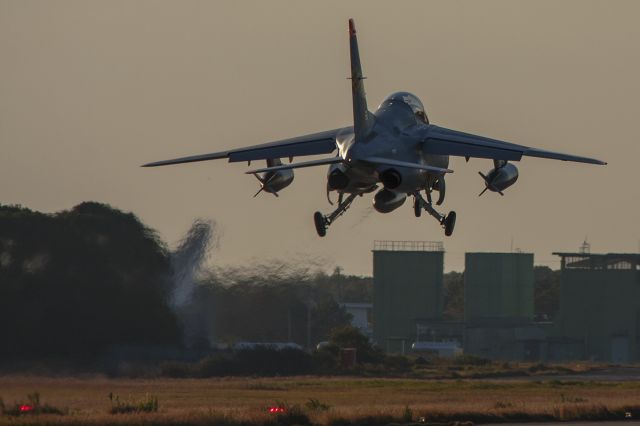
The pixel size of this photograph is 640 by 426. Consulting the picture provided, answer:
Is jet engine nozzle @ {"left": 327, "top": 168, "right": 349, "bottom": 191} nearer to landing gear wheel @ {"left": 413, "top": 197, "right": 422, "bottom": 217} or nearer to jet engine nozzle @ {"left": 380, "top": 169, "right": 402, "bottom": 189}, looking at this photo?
jet engine nozzle @ {"left": 380, "top": 169, "right": 402, "bottom": 189}

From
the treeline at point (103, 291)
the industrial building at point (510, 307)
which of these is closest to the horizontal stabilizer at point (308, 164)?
the treeline at point (103, 291)

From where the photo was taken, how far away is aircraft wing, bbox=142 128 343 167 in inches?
2106

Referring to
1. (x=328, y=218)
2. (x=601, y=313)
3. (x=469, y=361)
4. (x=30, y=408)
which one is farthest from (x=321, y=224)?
(x=601, y=313)

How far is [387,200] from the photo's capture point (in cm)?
5075

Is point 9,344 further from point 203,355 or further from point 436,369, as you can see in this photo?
point 436,369

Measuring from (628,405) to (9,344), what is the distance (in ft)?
79.0

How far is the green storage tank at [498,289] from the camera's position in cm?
13888

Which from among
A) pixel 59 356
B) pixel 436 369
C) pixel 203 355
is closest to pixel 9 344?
pixel 59 356

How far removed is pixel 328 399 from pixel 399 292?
65.8 meters

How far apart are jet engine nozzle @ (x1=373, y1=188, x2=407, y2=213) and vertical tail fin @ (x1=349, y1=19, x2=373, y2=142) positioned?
208 centimetres

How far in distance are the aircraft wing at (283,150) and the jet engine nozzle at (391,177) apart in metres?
4.27

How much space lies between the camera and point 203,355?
80.2m

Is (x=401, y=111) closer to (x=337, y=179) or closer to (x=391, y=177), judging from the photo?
(x=391, y=177)

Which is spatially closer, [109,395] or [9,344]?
[109,395]
